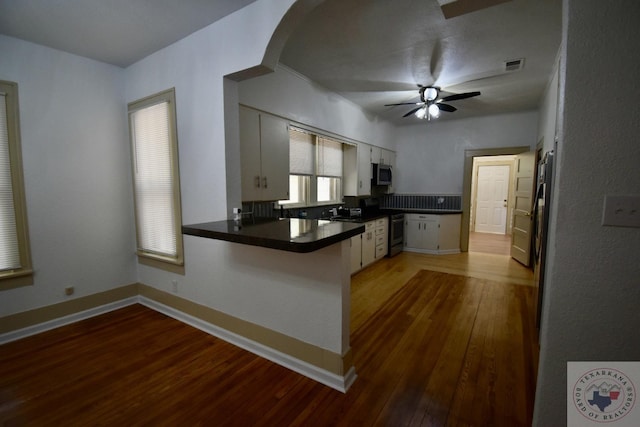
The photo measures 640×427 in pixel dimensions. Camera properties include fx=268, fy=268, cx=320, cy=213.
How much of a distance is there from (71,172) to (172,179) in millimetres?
1078

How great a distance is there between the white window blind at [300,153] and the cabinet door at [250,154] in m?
0.74

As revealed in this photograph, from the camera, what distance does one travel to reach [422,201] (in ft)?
19.7

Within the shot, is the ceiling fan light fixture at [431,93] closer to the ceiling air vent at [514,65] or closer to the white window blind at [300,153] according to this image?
the ceiling air vent at [514,65]

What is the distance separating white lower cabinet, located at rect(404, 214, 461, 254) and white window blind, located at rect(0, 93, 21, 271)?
552 centimetres

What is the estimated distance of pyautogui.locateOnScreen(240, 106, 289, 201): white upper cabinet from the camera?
2594mm

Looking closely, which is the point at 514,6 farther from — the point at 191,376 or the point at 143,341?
the point at 143,341

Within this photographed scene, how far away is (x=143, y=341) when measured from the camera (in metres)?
2.39

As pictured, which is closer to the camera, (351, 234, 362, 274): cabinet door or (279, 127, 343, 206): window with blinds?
(279, 127, 343, 206): window with blinds

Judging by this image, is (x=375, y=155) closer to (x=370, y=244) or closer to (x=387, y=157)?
(x=387, y=157)

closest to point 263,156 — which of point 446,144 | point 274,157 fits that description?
point 274,157

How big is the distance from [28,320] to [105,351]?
94cm

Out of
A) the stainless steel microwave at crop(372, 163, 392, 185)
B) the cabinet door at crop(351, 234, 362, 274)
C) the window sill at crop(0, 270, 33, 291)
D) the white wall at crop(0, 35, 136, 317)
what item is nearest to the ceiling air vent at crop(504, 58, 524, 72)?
the stainless steel microwave at crop(372, 163, 392, 185)

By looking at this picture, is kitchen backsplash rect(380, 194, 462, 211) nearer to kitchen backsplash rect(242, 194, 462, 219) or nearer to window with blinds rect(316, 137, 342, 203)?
kitchen backsplash rect(242, 194, 462, 219)

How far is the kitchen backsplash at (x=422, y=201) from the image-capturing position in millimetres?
5672
